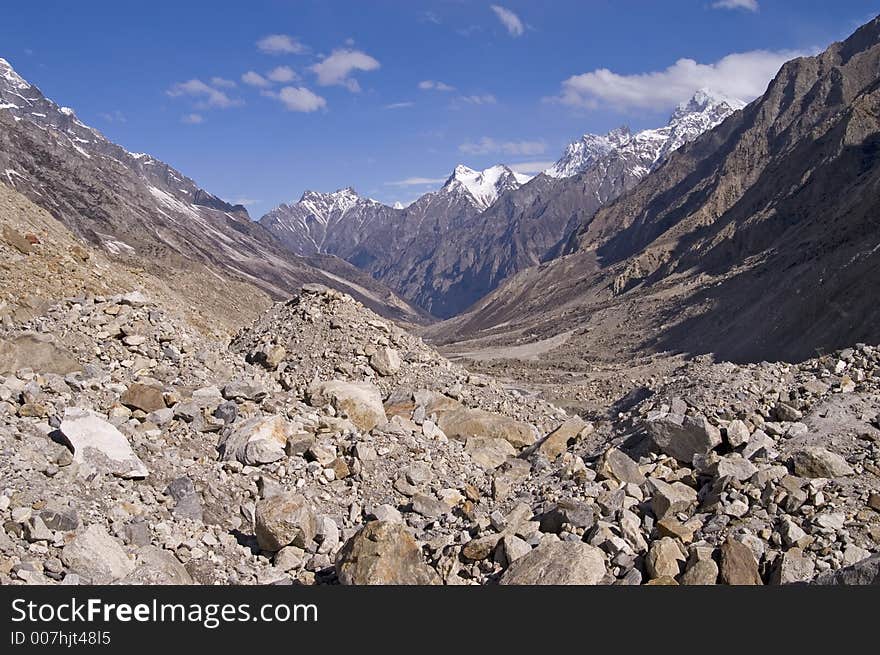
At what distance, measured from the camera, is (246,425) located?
39.5ft

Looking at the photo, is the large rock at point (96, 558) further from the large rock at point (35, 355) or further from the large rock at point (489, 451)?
the large rock at point (489, 451)

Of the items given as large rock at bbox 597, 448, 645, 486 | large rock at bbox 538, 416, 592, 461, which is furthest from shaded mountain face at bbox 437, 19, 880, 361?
large rock at bbox 597, 448, 645, 486

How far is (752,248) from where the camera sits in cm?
7450

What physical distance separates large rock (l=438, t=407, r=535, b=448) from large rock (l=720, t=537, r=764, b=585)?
23.7ft

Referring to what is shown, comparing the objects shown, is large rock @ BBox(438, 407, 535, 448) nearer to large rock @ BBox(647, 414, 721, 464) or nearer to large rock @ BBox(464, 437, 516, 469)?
large rock @ BBox(464, 437, 516, 469)

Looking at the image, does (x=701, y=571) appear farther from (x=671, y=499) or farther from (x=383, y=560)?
(x=383, y=560)

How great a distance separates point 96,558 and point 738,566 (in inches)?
283

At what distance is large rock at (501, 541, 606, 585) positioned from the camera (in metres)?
8.19

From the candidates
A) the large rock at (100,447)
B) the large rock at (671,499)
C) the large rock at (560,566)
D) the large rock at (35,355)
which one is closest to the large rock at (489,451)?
the large rock at (671,499)

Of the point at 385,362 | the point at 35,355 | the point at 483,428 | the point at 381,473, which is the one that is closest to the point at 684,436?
the point at 483,428

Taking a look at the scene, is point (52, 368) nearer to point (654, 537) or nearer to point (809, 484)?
point (654, 537)

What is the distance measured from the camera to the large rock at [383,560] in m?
8.35

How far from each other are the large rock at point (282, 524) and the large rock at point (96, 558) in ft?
6.13

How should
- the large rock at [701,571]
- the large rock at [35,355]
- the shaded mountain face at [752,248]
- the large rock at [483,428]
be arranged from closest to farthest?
the large rock at [701,571] < the large rock at [35,355] < the large rock at [483,428] < the shaded mountain face at [752,248]
